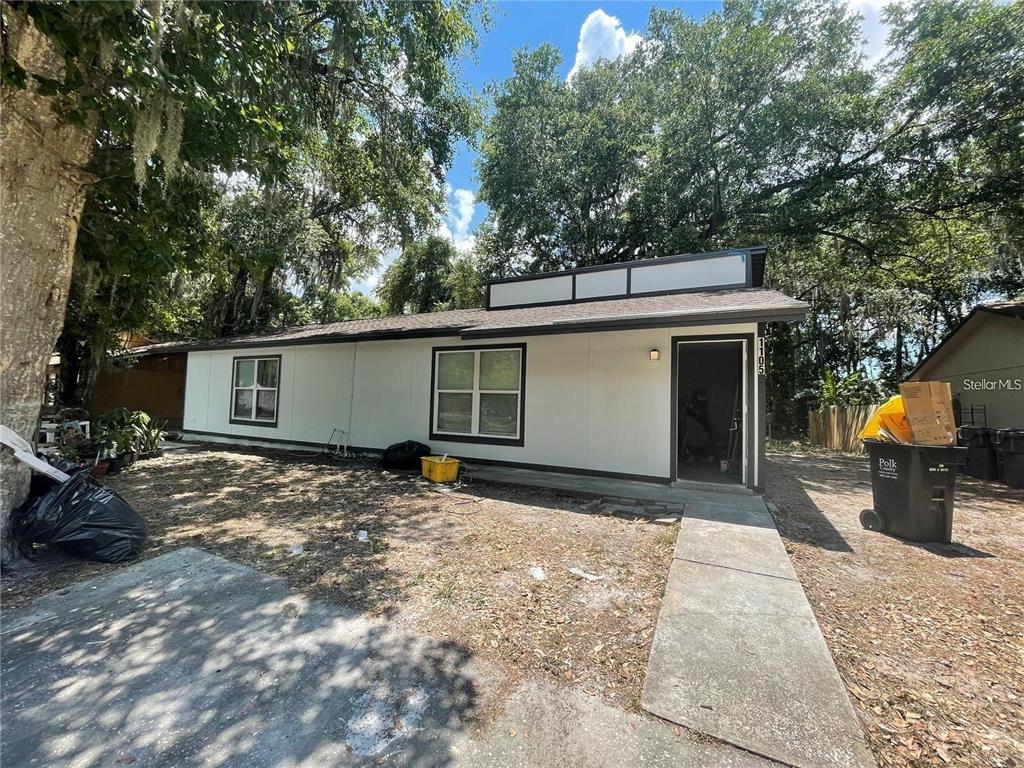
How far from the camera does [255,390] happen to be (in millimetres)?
10156

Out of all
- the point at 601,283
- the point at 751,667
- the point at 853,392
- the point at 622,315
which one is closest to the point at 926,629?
the point at 751,667

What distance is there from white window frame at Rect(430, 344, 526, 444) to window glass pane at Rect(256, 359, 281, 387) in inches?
176

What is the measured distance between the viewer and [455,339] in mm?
7891

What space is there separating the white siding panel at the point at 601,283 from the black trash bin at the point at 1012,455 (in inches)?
275

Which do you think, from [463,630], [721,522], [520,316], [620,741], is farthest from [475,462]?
[620,741]

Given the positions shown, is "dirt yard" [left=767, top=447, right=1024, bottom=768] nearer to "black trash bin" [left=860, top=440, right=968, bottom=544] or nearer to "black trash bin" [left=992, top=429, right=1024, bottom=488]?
"black trash bin" [left=860, top=440, right=968, bottom=544]

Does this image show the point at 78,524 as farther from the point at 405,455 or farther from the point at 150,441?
the point at 150,441

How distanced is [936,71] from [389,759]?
1612 centimetres

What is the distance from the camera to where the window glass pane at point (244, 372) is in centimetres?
1022

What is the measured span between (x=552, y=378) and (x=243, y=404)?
26.4 ft

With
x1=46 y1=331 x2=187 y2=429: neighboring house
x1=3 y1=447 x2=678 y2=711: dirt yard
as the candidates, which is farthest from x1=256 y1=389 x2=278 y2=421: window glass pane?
x1=3 y1=447 x2=678 y2=711: dirt yard

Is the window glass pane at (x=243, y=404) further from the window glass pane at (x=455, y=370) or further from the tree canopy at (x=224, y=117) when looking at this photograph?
the window glass pane at (x=455, y=370)

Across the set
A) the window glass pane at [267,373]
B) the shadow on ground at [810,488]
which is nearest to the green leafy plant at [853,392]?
the shadow on ground at [810,488]

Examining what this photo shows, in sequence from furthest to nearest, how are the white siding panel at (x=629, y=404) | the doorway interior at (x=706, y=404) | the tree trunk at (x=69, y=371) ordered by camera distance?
the tree trunk at (x=69, y=371) < the doorway interior at (x=706, y=404) < the white siding panel at (x=629, y=404)
